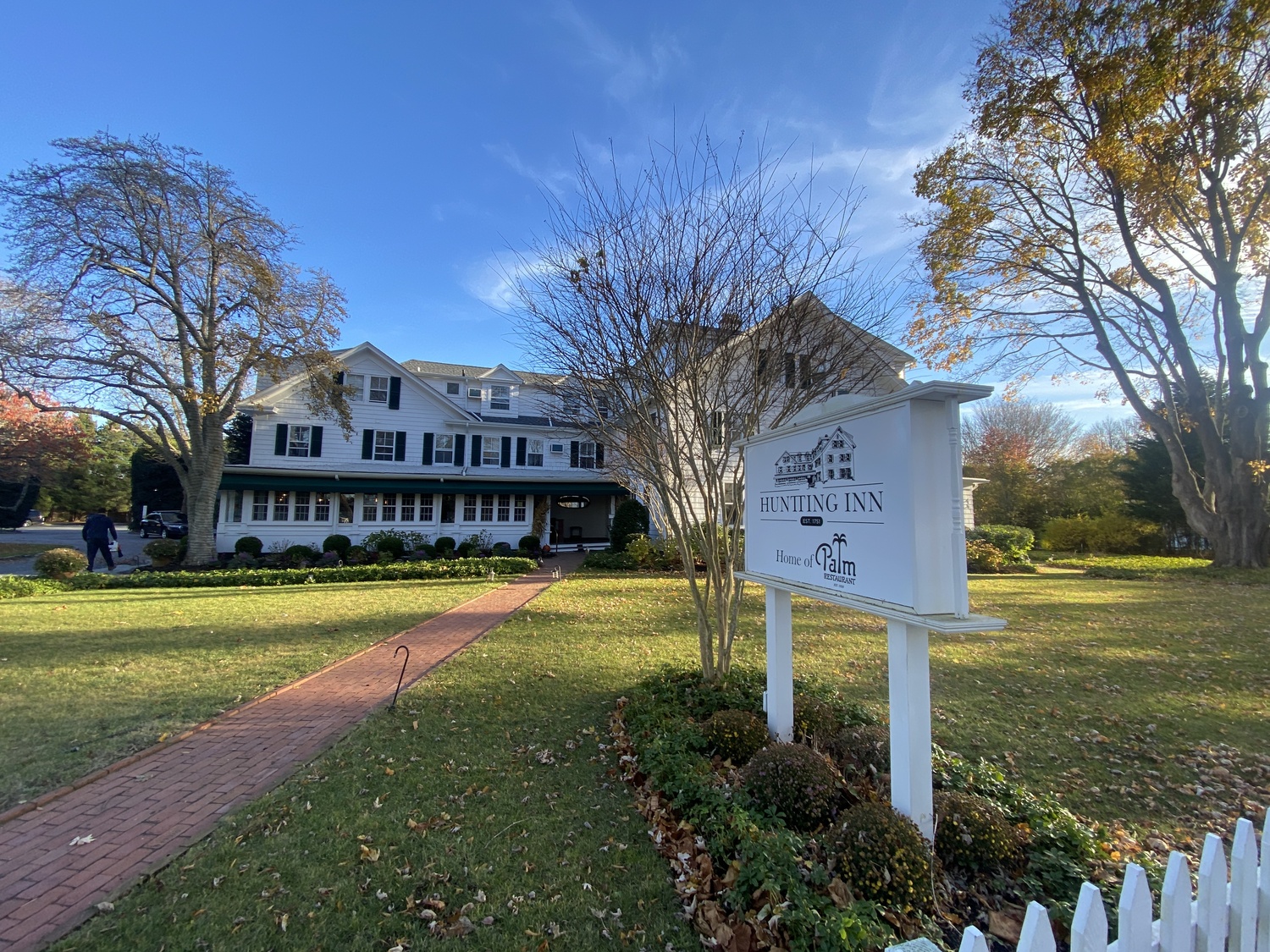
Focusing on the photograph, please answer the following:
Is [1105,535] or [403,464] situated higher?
[403,464]

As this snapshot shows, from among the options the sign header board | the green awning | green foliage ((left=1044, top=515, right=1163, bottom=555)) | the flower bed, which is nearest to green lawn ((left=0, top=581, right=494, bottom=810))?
the flower bed

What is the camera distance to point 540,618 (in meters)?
10.0

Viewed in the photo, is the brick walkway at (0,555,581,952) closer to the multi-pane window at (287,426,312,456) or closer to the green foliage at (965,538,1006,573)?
the multi-pane window at (287,426,312,456)

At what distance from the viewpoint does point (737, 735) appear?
4.00 m

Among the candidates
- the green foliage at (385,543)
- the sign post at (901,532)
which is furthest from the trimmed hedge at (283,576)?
the sign post at (901,532)

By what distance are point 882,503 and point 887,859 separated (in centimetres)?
171

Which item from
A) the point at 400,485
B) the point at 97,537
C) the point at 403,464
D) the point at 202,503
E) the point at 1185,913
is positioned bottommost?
the point at 1185,913

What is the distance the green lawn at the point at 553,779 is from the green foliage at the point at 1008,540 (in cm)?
1105

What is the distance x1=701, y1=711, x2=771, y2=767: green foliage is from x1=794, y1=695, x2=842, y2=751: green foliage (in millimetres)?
291

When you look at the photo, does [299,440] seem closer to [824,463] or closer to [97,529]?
[97,529]

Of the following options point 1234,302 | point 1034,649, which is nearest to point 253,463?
point 1034,649

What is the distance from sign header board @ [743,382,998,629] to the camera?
2.55m

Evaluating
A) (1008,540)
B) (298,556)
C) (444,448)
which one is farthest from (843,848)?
(444,448)

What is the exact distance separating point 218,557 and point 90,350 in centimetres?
786
